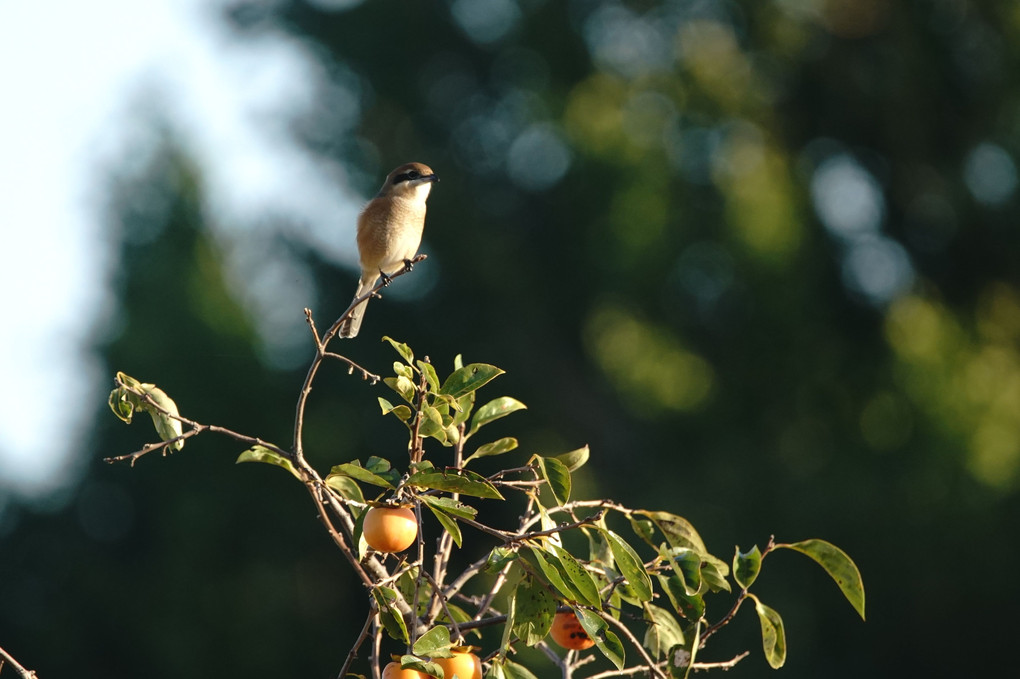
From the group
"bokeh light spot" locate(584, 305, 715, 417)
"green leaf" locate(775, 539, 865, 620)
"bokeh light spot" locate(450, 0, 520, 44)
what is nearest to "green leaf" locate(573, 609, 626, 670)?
"green leaf" locate(775, 539, 865, 620)

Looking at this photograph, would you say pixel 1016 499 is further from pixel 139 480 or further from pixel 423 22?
pixel 423 22

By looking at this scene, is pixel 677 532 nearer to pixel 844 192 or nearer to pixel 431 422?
pixel 431 422

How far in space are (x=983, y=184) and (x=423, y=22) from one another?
8301 mm

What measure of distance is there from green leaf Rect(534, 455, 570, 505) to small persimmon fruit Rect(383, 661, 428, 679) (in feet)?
1.11

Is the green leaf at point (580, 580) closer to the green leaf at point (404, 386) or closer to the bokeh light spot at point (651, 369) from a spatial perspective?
the green leaf at point (404, 386)

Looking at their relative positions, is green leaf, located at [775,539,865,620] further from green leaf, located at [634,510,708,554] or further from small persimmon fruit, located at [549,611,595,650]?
small persimmon fruit, located at [549,611,595,650]

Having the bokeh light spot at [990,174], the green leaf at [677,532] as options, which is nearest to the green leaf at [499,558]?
Result: the green leaf at [677,532]

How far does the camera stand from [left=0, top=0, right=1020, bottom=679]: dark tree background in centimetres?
873

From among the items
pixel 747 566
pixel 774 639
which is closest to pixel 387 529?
pixel 747 566

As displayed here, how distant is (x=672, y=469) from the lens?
1059 cm

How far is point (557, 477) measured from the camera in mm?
1766

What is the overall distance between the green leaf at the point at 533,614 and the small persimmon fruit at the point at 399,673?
17cm

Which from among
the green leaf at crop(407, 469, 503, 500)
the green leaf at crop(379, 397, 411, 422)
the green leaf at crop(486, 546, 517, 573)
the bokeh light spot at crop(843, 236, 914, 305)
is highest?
the green leaf at crop(379, 397, 411, 422)

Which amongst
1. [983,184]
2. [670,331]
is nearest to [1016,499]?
[670,331]
